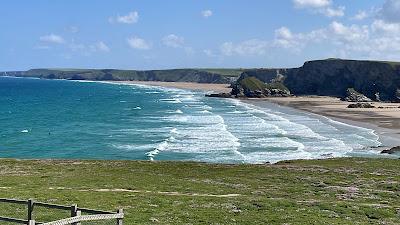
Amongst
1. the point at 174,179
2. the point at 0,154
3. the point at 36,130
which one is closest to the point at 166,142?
the point at 0,154

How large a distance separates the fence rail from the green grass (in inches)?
101

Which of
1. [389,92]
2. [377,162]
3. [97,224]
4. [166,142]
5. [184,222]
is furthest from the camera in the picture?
[389,92]

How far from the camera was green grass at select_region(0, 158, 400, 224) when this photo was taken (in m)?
26.7

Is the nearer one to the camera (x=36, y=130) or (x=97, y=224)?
(x=97, y=224)

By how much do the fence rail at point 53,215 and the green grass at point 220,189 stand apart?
2577 millimetres

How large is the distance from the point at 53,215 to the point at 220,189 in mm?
13718

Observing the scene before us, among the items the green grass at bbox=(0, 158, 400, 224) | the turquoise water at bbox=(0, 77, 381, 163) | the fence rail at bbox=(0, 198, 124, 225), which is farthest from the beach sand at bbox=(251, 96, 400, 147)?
the fence rail at bbox=(0, 198, 124, 225)

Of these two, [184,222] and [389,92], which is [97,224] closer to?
[184,222]

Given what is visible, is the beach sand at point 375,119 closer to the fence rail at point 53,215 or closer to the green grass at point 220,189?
the green grass at point 220,189

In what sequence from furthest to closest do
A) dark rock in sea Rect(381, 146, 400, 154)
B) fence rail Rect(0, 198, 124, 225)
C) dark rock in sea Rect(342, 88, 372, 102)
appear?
dark rock in sea Rect(342, 88, 372, 102) < dark rock in sea Rect(381, 146, 400, 154) < fence rail Rect(0, 198, 124, 225)

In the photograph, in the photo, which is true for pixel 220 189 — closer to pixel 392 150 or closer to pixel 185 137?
pixel 392 150

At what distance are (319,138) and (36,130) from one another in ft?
179

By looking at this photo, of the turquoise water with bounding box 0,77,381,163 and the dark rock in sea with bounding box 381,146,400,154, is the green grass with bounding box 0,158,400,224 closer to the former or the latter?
the dark rock in sea with bounding box 381,146,400,154

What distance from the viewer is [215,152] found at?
234 ft
